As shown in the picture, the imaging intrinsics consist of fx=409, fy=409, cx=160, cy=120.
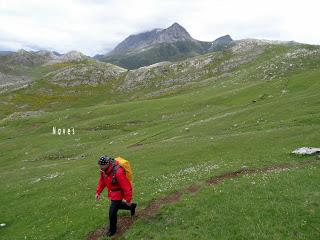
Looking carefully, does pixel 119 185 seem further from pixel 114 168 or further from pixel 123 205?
pixel 123 205

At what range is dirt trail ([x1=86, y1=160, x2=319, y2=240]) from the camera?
25.8 meters

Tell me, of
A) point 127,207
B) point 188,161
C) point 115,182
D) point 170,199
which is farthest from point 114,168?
point 188,161

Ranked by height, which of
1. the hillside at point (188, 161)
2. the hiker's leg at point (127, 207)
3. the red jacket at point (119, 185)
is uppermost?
the red jacket at point (119, 185)

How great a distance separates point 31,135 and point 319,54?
264ft

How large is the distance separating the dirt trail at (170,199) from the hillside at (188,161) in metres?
0.24

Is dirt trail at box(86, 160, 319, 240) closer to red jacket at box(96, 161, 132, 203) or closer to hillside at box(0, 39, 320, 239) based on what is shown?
hillside at box(0, 39, 320, 239)

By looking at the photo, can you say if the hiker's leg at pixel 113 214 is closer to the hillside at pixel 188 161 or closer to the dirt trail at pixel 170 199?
the dirt trail at pixel 170 199

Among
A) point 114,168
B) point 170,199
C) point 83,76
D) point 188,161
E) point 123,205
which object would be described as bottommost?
point 188,161

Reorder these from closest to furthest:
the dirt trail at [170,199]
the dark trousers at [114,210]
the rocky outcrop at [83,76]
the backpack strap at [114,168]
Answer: the backpack strap at [114,168]
the dark trousers at [114,210]
the dirt trail at [170,199]
the rocky outcrop at [83,76]

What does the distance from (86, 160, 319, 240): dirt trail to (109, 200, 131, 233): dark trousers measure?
0.57 meters

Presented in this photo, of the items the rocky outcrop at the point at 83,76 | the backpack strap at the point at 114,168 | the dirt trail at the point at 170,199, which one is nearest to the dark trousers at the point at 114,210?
the dirt trail at the point at 170,199

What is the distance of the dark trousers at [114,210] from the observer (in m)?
23.9

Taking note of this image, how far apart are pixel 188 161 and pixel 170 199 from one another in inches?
605

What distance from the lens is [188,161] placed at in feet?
145
